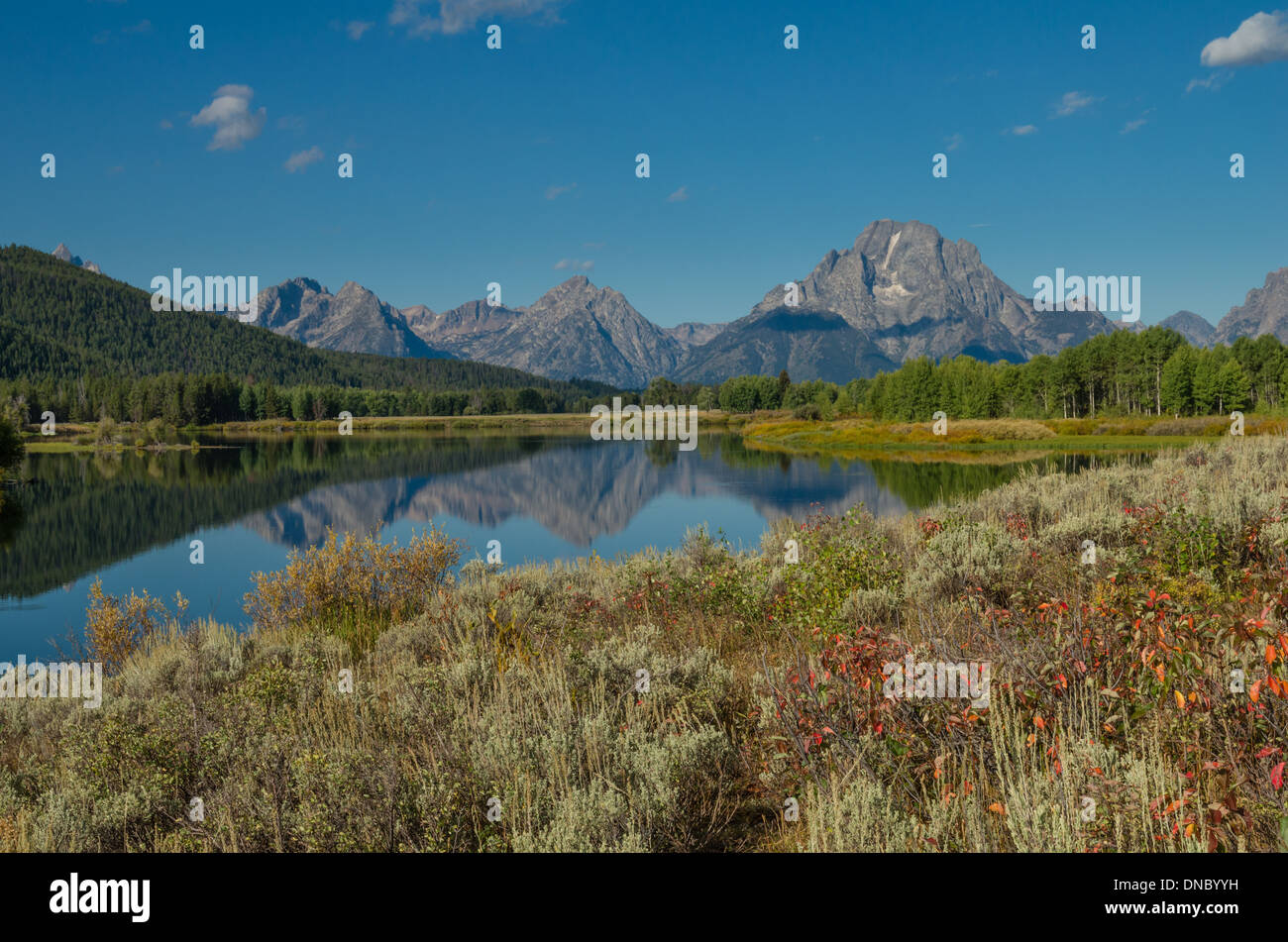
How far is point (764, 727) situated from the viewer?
4.99m

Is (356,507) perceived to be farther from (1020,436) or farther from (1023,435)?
(1023,435)

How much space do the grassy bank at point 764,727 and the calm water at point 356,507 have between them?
8.19 meters

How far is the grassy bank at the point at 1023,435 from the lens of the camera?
5656 centimetres

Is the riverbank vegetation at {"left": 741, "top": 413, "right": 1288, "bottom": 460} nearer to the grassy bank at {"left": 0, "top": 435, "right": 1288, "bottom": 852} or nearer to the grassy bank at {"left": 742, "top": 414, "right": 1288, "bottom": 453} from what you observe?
the grassy bank at {"left": 742, "top": 414, "right": 1288, "bottom": 453}

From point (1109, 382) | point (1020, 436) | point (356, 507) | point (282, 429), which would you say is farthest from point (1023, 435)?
point (282, 429)

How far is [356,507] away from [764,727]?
114 ft

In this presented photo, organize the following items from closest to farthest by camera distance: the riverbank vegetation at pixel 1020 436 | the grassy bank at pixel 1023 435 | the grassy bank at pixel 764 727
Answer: the grassy bank at pixel 764 727
the riverbank vegetation at pixel 1020 436
the grassy bank at pixel 1023 435

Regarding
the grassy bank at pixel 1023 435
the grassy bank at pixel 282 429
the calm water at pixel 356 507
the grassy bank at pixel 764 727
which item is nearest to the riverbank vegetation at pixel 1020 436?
the grassy bank at pixel 1023 435

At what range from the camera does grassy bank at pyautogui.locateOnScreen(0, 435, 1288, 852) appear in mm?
3760

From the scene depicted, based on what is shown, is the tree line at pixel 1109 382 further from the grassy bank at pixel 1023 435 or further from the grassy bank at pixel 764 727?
the grassy bank at pixel 764 727

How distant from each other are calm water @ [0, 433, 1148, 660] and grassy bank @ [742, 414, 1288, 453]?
36.5 ft

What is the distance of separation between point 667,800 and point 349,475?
51.9 meters

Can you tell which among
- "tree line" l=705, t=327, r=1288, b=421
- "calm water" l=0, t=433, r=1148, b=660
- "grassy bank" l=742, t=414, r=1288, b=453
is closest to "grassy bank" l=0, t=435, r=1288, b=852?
"calm water" l=0, t=433, r=1148, b=660

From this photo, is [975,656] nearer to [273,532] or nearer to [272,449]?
[273,532]
